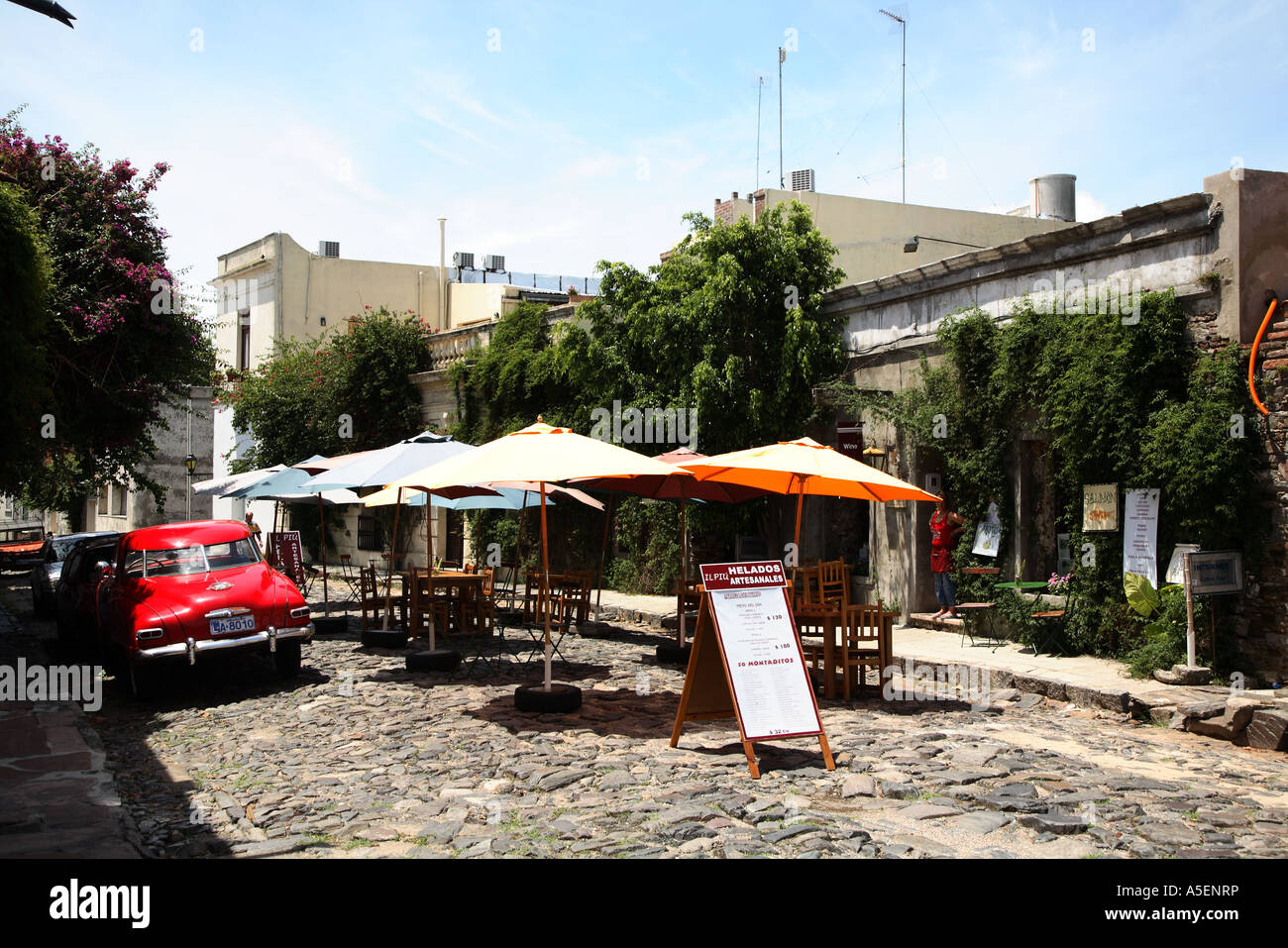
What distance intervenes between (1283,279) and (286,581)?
1146cm

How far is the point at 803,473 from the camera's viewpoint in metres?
9.60

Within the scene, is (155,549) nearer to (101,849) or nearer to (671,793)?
(101,849)

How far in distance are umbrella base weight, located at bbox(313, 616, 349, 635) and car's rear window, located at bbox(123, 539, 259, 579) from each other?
3842 millimetres

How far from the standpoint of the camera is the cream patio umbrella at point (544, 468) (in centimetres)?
853

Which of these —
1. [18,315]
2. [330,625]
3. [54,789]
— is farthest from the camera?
[330,625]

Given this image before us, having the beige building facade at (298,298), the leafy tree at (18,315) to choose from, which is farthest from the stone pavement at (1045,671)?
the beige building facade at (298,298)

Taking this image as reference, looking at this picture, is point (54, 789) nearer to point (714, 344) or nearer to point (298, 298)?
point (714, 344)

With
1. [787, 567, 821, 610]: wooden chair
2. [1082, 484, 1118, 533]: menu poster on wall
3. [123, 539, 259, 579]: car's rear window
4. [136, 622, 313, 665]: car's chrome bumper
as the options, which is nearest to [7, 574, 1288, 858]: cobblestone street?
[136, 622, 313, 665]: car's chrome bumper

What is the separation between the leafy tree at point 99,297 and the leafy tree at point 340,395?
1045 centimetres

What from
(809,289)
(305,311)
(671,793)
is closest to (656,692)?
(671,793)

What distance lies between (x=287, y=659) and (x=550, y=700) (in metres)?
3.79

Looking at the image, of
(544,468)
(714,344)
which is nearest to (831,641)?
(544,468)

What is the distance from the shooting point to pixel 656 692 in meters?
10.3
